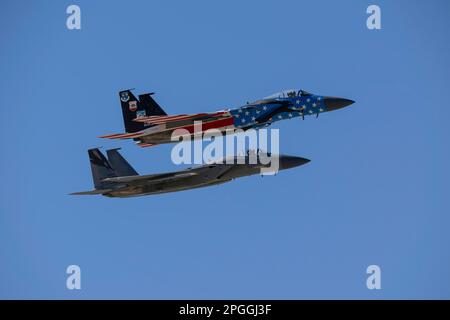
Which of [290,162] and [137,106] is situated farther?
[137,106]

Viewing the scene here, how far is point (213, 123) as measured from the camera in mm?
62062

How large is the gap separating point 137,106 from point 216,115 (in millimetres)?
4533

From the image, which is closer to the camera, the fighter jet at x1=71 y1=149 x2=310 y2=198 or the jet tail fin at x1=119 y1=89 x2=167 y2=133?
the fighter jet at x1=71 y1=149 x2=310 y2=198

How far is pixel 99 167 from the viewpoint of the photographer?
214ft

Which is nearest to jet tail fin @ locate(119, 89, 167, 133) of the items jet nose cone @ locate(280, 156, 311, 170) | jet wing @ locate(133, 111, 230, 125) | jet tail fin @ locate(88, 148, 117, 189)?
jet wing @ locate(133, 111, 230, 125)

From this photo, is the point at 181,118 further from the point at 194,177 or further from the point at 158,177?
the point at 158,177

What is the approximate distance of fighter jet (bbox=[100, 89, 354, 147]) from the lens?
6119 centimetres

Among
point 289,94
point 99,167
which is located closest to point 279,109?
point 289,94

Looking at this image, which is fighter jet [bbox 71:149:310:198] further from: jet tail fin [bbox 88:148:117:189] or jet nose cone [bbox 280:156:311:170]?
jet tail fin [bbox 88:148:117:189]

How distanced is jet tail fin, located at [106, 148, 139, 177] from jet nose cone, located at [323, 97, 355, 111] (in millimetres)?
11504

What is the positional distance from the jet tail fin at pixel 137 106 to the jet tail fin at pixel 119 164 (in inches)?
143

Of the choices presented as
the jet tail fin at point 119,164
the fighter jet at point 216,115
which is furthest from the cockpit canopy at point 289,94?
the jet tail fin at point 119,164

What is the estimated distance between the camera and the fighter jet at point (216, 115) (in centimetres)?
6119

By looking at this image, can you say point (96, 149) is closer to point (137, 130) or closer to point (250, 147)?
point (137, 130)
